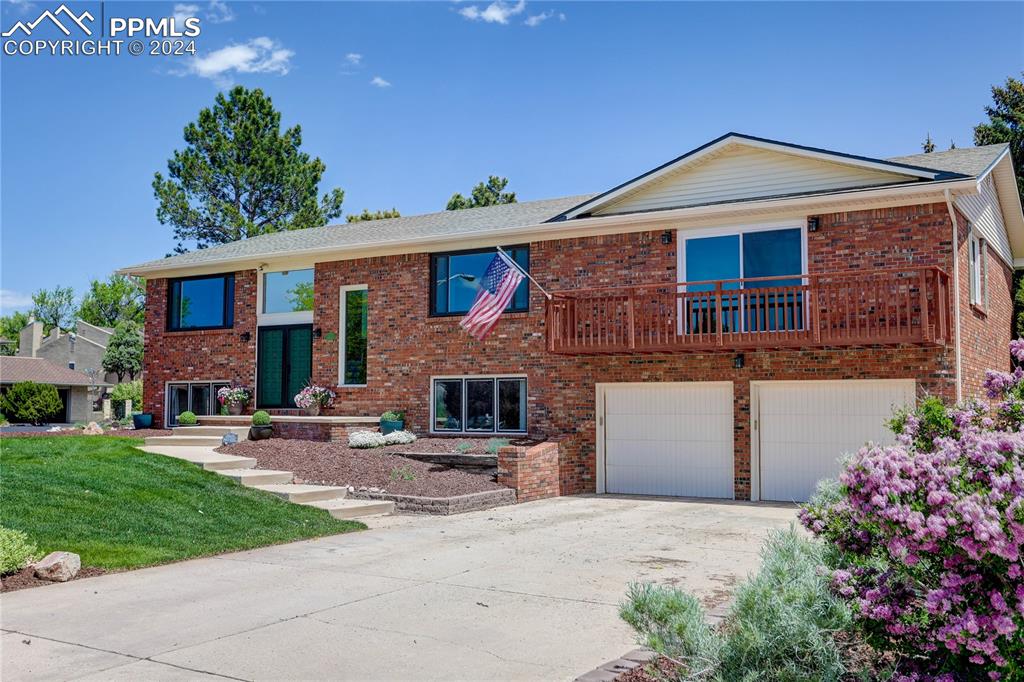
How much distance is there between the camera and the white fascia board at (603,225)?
46.0 feet

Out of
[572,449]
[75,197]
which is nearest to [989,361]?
[572,449]

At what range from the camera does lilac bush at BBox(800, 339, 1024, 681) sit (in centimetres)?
354

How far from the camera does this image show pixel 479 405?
17906 millimetres

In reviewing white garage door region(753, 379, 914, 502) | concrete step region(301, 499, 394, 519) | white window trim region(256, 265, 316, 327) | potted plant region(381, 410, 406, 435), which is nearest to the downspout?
white garage door region(753, 379, 914, 502)

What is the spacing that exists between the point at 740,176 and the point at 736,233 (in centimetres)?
122

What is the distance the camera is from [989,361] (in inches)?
650

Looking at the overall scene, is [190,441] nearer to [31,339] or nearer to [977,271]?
[977,271]

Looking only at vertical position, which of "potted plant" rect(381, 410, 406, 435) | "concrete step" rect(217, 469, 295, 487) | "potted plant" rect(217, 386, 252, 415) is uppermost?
"potted plant" rect(217, 386, 252, 415)

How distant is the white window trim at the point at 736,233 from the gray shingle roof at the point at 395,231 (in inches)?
124

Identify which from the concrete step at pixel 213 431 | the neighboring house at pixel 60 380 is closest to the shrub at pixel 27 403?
the neighboring house at pixel 60 380

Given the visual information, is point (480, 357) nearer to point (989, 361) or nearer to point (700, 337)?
point (700, 337)

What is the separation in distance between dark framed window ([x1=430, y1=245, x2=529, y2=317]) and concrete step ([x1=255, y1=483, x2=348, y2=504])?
5.62m

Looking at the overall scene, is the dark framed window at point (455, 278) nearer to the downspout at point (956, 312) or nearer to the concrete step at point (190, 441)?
the concrete step at point (190, 441)

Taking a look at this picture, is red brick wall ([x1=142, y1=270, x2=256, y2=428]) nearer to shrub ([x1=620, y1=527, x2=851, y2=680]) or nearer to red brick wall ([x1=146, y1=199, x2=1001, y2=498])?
red brick wall ([x1=146, y1=199, x2=1001, y2=498])
